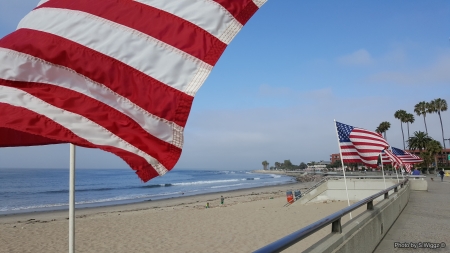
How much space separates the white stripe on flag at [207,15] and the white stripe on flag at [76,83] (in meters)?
0.67

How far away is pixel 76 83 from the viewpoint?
2.44m

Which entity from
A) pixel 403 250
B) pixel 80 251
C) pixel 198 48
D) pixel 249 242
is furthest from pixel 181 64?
pixel 80 251

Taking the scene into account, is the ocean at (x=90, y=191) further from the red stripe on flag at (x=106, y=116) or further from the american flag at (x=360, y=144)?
the red stripe on flag at (x=106, y=116)

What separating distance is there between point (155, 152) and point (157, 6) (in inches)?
38.6

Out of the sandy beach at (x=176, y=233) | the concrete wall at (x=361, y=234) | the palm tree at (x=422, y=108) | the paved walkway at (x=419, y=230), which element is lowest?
the sandy beach at (x=176, y=233)

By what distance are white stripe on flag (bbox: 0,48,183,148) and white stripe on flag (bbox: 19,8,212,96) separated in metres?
0.22

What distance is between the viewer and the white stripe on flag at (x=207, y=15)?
2.55 meters

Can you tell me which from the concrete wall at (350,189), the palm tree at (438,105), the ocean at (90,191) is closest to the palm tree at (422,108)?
the palm tree at (438,105)

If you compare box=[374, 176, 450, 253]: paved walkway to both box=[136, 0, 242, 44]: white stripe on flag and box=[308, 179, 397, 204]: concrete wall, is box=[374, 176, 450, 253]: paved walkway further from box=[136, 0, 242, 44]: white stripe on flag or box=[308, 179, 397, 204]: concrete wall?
box=[308, 179, 397, 204]: concrete wall

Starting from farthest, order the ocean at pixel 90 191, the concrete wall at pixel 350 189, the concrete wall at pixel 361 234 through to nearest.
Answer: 1. the ocean at pixel 90 191
2. the concrete wall at pixel 350 189
3. the concrete wall at pixel 361 234

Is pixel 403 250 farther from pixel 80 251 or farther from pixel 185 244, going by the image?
pixel 80 251

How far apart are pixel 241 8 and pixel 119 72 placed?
92 cm

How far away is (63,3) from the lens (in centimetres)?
267

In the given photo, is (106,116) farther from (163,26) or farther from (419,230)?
(419,230)
